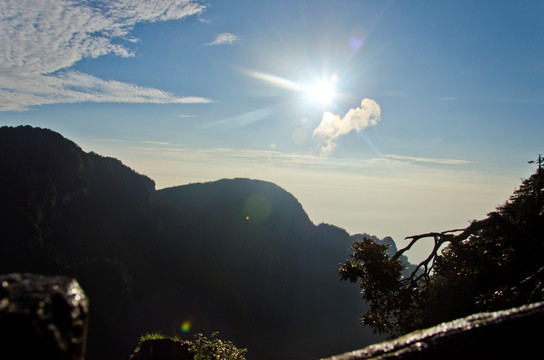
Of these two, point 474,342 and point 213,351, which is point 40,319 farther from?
point 213,351

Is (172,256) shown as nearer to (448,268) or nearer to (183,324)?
(183,324)

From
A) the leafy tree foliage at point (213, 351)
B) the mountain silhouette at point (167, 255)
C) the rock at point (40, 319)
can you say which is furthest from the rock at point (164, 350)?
the rock at point (40, 319)

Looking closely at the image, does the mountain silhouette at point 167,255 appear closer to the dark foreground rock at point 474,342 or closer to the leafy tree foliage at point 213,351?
the leafy tree foliage at point 213,351

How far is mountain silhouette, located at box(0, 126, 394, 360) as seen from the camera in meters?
58.0

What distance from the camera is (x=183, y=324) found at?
67625 mm

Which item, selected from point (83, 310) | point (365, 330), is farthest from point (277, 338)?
point (83, 310)

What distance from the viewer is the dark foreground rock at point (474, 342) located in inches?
75.1

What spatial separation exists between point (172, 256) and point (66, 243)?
2547cm

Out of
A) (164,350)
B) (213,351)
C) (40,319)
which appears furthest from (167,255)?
(40,319)

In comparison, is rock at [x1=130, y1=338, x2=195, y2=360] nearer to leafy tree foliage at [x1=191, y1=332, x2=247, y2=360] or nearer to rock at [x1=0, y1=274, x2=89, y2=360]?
leafy tree foliage at [x1=191, y1=332, x2=247, y2=360]

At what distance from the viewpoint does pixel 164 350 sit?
59.7 feet

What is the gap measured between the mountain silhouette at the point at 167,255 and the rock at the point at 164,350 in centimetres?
913

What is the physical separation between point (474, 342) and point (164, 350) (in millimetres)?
20068

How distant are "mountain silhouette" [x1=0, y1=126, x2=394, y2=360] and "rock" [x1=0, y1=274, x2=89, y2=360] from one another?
2936cm
